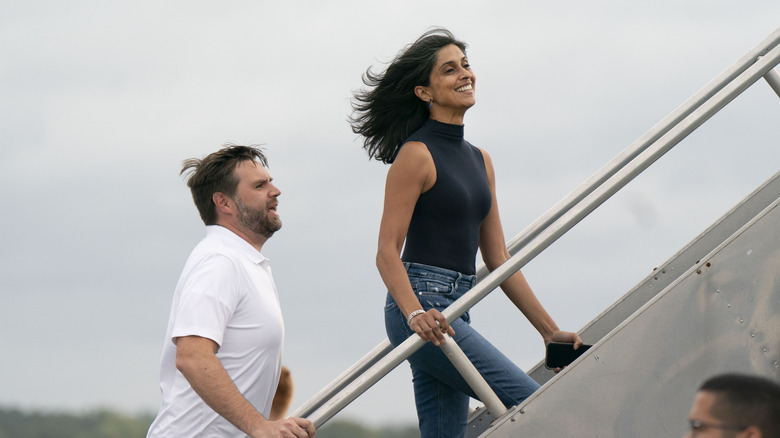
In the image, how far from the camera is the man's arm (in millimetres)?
2982

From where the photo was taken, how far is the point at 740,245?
3.29 meters

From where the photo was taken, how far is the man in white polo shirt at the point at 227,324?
3010 millimetres

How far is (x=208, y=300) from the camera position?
308cm

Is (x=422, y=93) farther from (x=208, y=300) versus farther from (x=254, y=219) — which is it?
(x=208, y=300)

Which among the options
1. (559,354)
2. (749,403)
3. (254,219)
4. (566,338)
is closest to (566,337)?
(566,338)

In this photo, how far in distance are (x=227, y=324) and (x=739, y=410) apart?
5.28 feet

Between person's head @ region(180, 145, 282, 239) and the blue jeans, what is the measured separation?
540 millimetres

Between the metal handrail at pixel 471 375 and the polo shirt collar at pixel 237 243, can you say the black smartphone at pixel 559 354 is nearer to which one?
the metal handrail at pixel 471 375

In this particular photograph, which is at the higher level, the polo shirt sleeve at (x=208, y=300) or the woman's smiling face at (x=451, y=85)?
the woman's smiling face at (x=451, y=85)

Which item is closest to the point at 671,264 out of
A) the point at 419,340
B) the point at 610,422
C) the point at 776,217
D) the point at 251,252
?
the point at 776,217

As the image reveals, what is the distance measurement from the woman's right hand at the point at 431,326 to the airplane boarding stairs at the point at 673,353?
13.6 inches

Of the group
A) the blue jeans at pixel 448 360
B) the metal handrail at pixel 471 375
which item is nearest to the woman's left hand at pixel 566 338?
the blue jeans at pixel 448 360

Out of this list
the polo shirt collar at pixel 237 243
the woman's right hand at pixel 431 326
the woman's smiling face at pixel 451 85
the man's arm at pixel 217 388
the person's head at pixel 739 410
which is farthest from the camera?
the woman's smiling face at pixel 451 85

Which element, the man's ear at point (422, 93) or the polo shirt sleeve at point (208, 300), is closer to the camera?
the polo shirt sleeve at point (208, 300)
